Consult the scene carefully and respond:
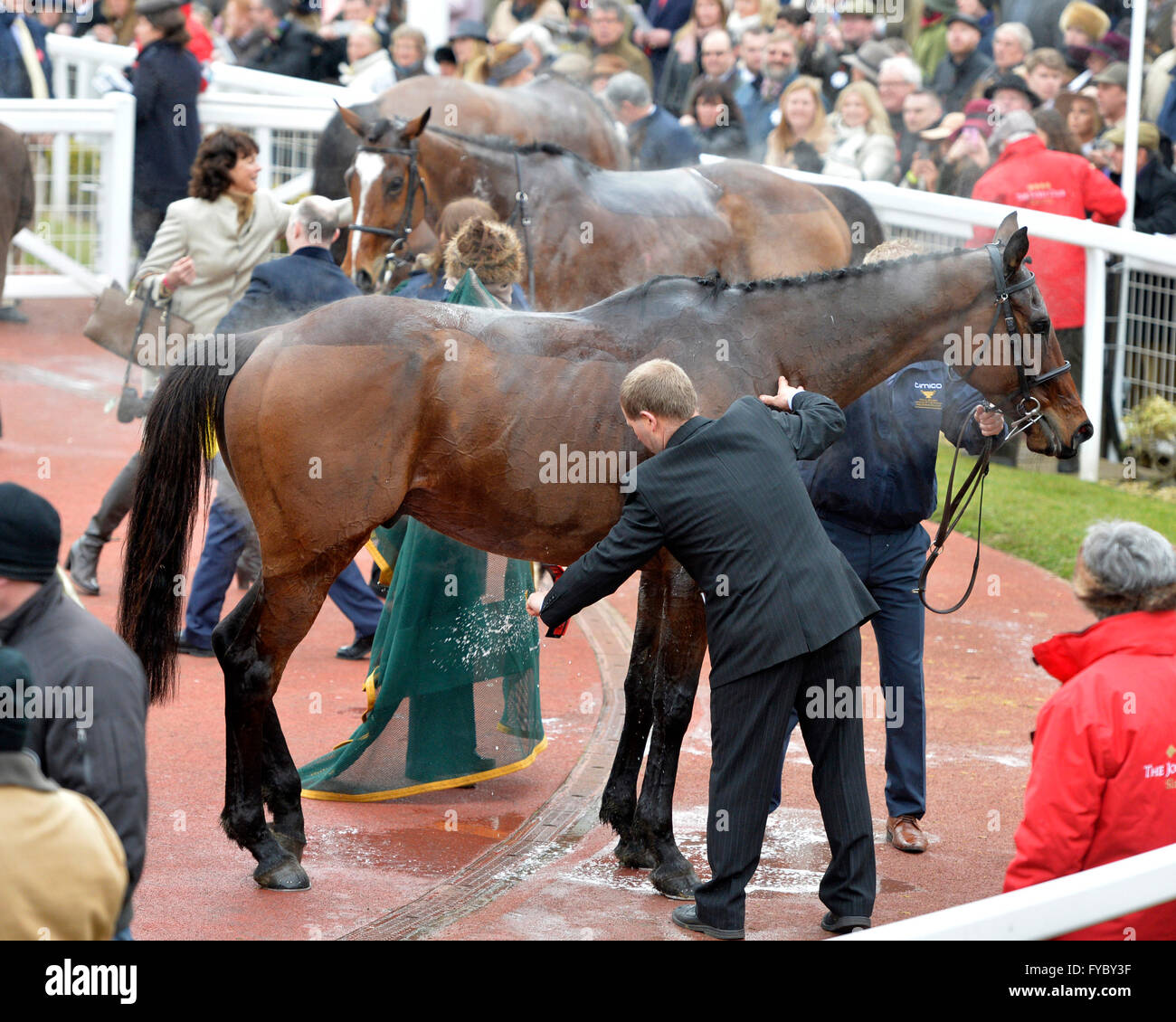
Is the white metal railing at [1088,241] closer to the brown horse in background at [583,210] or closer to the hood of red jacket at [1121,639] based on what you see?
the brown horse in background at [583,210]

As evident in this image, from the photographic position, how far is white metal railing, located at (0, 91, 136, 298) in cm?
1175

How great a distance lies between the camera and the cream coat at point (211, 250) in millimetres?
7801

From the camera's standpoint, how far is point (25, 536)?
304cm

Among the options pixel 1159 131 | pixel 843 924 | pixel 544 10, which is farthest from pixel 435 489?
pixel 544 10

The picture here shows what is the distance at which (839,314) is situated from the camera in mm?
5191

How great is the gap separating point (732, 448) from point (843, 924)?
1.52 m

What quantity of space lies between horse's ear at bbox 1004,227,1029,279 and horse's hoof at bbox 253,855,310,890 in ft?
10.3

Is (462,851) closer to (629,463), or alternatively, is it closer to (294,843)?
(294,843)

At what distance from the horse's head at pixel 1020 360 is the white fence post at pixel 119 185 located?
8471 mm

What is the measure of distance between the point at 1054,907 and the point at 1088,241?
8003mm
